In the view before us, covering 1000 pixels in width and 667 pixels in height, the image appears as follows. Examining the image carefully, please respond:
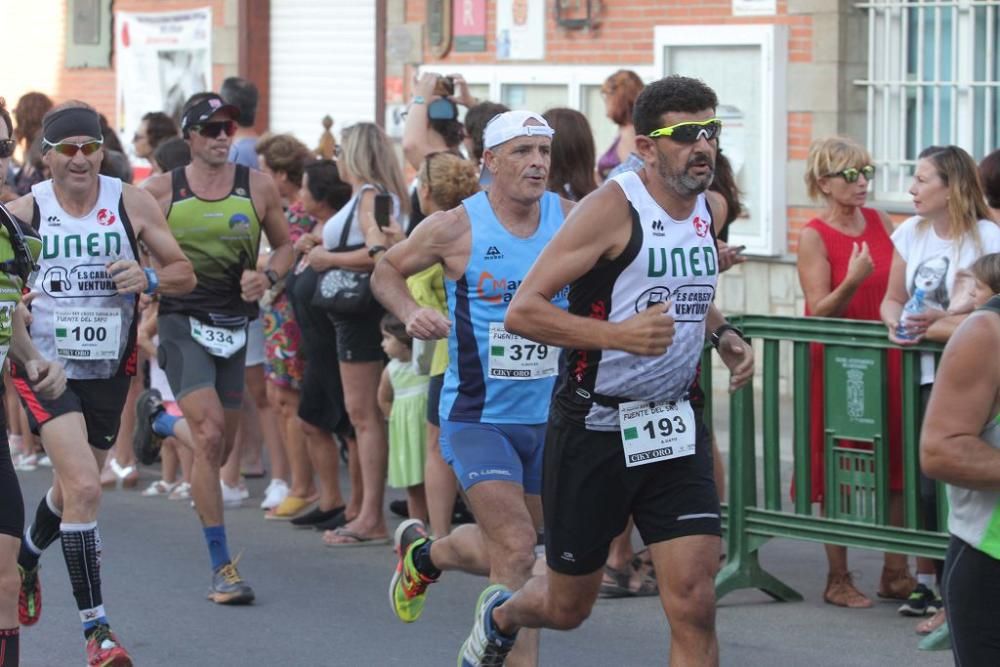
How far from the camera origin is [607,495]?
5.57 meters

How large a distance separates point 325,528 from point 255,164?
3.31m

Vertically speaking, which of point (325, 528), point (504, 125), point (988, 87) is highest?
point (988, 87)

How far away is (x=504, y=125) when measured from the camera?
6.64 metres

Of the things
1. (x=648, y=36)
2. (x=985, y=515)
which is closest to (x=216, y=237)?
(x=985, y=515)

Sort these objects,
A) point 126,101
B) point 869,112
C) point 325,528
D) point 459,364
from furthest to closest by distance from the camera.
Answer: point 126,101 < point 869,112 < point 325,528 < point 459,364

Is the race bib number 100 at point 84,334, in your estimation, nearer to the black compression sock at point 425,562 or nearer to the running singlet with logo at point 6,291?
the running singlet with logo at point 6,291

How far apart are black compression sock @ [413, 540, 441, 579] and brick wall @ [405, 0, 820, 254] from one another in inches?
271

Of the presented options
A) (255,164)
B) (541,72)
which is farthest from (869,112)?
(255,164)

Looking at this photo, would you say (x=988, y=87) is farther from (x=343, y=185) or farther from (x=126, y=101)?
(x=126, y=101)

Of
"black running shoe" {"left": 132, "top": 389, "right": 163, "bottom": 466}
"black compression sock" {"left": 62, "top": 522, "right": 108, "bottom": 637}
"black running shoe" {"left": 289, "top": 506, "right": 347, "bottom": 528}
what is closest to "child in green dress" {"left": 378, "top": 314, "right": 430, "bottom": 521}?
"black running shoe" {"left": 289, "top": 506, "right": 347, "bottom": 528}

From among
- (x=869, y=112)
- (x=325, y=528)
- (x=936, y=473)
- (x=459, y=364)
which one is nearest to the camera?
(x=936, y=473)

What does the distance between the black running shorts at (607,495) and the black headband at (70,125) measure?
268 centimetres

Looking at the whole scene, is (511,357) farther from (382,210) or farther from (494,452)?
(382,210)

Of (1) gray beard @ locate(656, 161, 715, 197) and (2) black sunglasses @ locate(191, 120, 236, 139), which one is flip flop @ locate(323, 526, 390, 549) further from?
(1) gray beard @ locate(656, 161, 715, 197)
